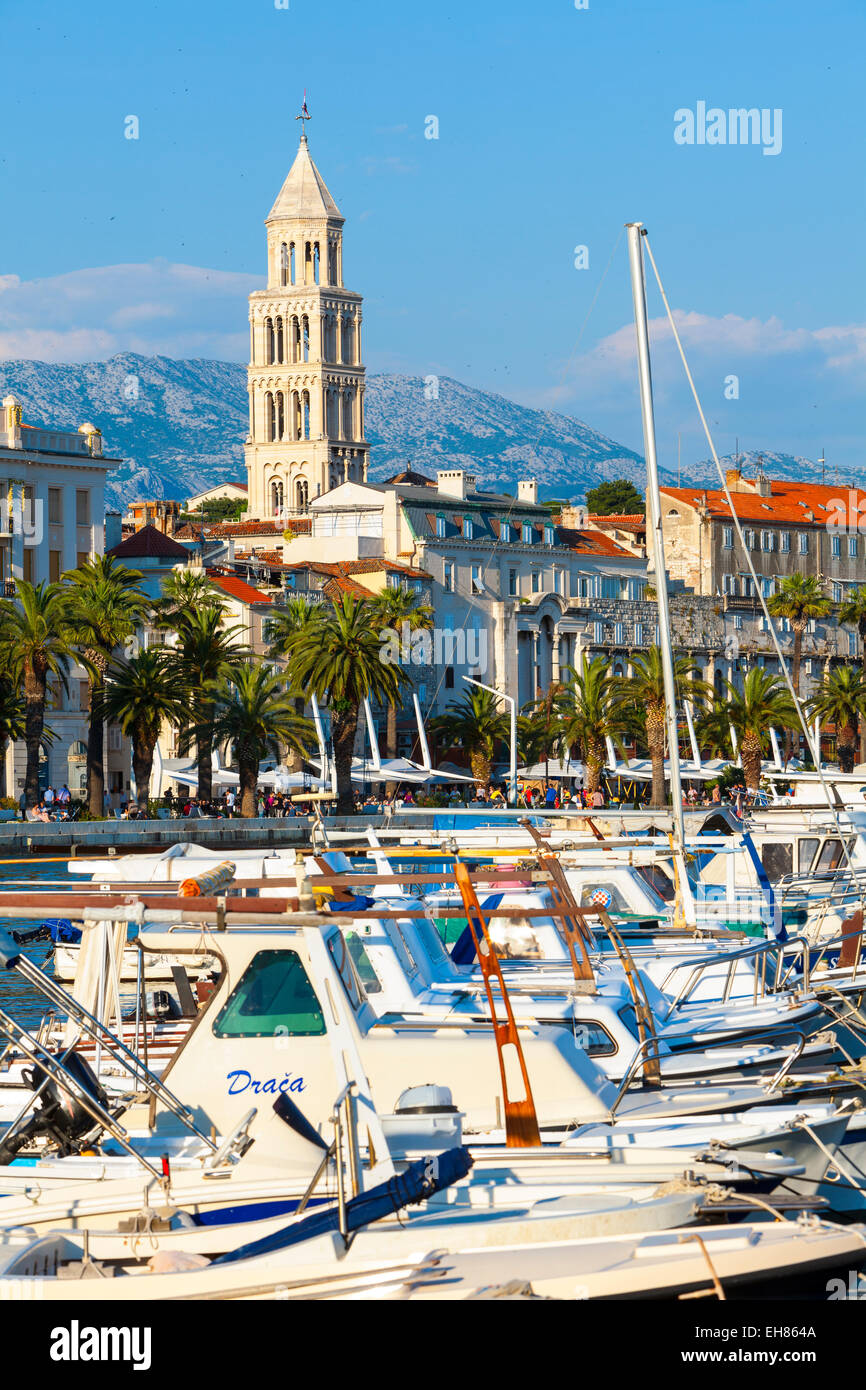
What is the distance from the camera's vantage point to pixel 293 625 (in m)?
90.6

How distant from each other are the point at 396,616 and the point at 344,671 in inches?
949

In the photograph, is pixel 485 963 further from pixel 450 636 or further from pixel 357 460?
pixel 357 460

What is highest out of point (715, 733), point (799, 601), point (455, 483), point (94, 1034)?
point (455, 483)

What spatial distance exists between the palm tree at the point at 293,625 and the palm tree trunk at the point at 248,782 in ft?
23.6

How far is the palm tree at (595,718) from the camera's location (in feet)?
275

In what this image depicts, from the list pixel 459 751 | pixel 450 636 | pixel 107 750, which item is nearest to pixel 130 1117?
pixel 107 750

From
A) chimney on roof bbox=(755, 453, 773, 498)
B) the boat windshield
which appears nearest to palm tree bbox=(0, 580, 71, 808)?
the boat windshield

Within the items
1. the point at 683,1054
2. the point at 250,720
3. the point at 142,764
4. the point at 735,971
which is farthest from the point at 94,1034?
the point at 250,720

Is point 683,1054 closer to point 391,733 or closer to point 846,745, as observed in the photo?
point 846,745

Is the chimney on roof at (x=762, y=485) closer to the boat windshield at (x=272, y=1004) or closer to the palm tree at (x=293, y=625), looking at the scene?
the palm tree at (x=293, y=625)

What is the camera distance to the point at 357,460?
167750 mm

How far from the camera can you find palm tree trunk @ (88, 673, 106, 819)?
7031 cm

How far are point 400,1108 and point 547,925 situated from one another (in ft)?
32.0

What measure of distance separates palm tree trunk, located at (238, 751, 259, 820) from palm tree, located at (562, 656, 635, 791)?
16027 millimetres
